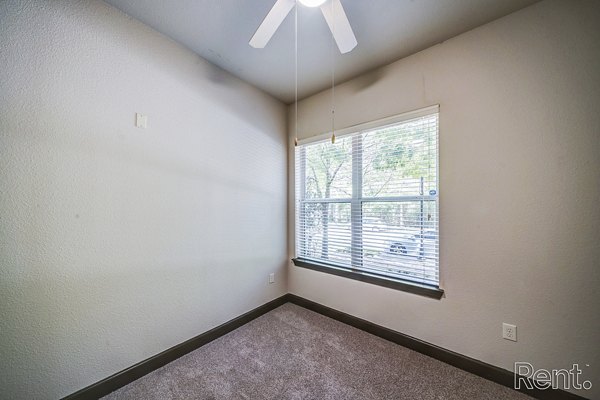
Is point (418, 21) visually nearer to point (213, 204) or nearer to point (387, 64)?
point (387, 64)

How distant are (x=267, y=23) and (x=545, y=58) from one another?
171 cm

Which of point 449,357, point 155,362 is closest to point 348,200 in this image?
point 449,357

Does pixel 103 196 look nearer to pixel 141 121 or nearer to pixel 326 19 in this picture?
pixel 141 121

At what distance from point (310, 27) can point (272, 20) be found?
56 centimetres

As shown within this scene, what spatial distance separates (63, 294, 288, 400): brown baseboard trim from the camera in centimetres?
134

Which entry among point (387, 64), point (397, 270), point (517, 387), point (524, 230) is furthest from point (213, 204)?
point (517, 387)

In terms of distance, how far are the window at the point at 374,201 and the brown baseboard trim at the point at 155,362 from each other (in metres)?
0.92

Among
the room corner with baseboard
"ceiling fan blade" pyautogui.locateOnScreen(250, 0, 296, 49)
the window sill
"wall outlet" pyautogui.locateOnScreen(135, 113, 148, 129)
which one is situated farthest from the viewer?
the window sill

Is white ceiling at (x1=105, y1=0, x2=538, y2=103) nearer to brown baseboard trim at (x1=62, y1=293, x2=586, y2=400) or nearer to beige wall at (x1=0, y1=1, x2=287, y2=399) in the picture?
beige wall at (x1=0, y1=1, x2=287, y2=399)

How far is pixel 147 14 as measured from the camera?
1496 mm

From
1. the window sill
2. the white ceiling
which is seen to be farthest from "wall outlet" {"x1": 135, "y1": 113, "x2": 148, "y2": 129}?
the window sill

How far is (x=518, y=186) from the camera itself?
1440 millimetres

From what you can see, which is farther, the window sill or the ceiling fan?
the window sill

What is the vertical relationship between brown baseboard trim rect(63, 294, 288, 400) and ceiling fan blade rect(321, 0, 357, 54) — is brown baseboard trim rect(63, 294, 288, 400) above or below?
below
